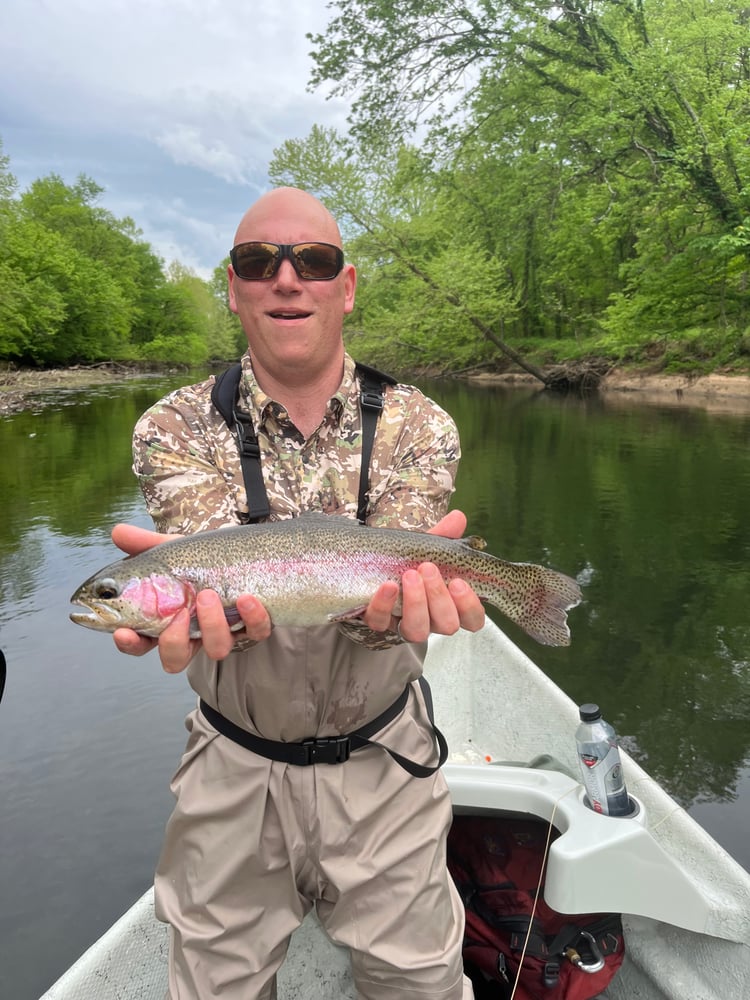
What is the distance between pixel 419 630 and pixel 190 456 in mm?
1016

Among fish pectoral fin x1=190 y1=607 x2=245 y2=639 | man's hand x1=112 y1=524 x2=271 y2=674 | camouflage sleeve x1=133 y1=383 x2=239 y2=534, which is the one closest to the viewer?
man's hand x1=112 y1=524 x2=271 y2=674

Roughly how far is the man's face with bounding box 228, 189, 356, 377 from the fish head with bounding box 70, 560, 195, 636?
36.3 inches

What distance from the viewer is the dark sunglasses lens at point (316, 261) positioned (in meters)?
2.70

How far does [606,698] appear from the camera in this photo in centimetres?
753

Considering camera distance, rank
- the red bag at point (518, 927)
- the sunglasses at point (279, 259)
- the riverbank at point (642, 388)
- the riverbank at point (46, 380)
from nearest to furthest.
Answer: the sunglasses at point (279, 259), the red bag at point (518, 927), the riverbank at point (642, 388), the riverbank at point (46, 380)

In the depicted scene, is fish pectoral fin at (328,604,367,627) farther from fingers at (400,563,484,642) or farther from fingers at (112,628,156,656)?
fingers at (112,628,156,656)

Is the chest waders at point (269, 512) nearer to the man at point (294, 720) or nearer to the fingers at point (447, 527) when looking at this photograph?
the man at point (294, 720)

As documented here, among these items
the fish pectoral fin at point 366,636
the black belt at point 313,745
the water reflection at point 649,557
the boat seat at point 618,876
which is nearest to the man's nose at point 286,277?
the fish pectoral fin at point 366,636

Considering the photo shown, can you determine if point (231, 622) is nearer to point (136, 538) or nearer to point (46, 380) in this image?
point (136, 538)

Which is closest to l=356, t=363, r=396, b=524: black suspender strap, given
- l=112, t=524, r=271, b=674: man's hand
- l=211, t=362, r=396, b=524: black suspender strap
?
l=211, t=362, r=396, b=524: black suspender strap

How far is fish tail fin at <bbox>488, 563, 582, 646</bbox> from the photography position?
107 inches

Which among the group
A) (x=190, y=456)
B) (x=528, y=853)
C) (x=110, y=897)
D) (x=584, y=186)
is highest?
(x=584, y=186)

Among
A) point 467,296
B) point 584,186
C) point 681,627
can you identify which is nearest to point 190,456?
point 681,627

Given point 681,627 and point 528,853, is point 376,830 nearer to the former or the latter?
point 528,853
